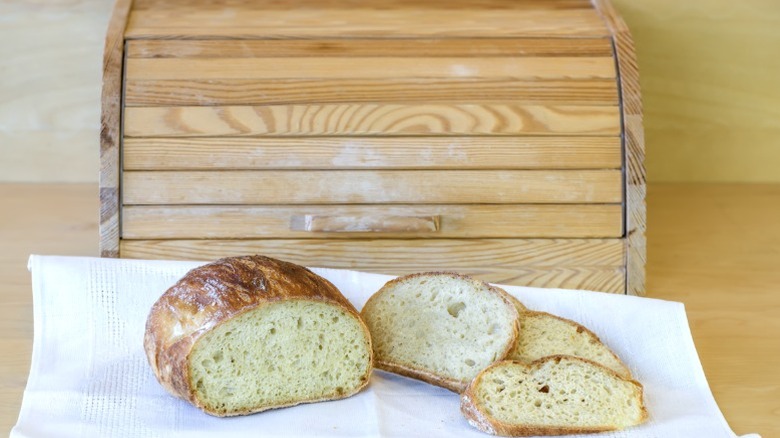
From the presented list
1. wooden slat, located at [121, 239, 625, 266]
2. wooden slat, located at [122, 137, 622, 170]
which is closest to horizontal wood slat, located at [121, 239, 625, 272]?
wooden slat, located at [121, 239, 625, 266]

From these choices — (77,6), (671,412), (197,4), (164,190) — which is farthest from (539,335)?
(77,6)

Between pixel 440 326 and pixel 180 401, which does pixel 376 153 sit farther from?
pixel 180 401

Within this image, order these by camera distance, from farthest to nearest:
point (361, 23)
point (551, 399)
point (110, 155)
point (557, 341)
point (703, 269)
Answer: point (703, 269) → point (361, 23) → point (110, 155) → point (557, 341) → point (551, 399)

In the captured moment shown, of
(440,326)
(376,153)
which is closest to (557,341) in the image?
(440,326)

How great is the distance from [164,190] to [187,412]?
414 mm

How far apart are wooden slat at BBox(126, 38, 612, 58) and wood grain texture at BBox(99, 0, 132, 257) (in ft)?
0.16

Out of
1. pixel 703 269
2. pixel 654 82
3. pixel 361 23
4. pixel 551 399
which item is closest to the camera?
pixel 551 399

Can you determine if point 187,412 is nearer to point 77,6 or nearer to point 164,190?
point 164,190

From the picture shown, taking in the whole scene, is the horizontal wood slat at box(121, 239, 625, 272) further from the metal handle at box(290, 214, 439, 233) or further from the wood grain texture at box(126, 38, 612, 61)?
the wood grain texture at box(126, 38, 612, 61)

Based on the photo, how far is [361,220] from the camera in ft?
5.41

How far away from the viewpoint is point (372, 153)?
1.65 metres

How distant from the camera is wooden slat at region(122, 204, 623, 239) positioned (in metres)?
1.65

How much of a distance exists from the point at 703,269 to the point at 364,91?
64 cm

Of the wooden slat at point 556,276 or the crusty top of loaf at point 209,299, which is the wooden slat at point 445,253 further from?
the crusty top of loaf at point 209,299
